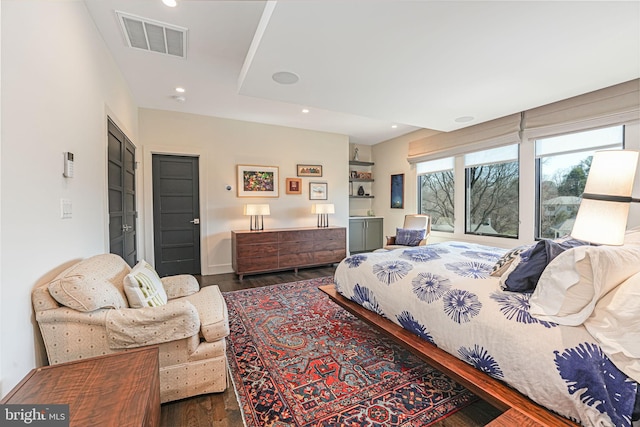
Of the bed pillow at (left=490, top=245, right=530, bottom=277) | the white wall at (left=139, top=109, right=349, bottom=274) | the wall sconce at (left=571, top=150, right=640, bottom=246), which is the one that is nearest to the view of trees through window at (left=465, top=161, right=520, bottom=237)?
the bed pillow at (left=490, top=245, right=530, bottom=277)

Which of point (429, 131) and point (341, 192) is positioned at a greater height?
point (429, 131)

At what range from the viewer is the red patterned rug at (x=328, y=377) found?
1.49 metres

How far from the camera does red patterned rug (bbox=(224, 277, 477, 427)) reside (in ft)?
4.88

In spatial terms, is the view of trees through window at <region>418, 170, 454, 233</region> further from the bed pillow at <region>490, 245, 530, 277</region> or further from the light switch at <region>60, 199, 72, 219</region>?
the light switch at <region>60, 199, 72, 219</region>

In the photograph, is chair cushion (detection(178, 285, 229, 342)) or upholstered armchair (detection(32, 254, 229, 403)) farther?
chair cushion (detection(178, 285, 229, 342))

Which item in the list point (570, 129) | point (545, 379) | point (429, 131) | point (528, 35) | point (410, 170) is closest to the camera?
point (545, 379)

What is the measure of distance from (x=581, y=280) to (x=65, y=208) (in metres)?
2.83

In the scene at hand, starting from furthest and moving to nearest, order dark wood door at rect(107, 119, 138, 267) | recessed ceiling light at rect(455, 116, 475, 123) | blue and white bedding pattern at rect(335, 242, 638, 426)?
recessed ceiling light at rect(455, 116, 475, 123)
dark wood door at rect(107, 119, 138, 267)
blue and white bedding pattern at rect(335, 242, 638, 426)

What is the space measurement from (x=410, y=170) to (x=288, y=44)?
4.06 m

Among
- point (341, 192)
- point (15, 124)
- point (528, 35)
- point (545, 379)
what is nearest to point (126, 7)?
point (15, 124)

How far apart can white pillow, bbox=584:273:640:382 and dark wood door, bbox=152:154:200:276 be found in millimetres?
4735

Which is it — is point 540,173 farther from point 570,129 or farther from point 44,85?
point 44,85

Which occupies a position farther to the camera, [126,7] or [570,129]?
[570,129]

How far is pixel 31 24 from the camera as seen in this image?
4.18ft
